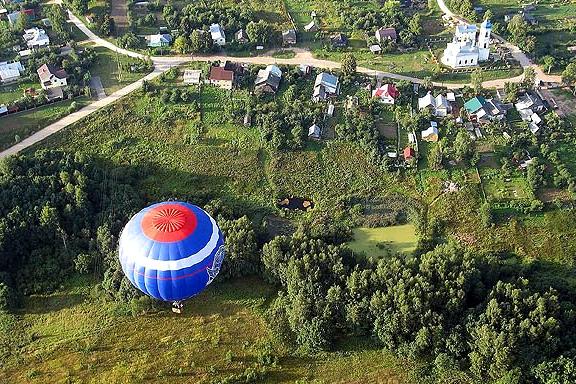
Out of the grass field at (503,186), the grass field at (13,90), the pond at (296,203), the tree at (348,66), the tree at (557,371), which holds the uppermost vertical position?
the tree at (348,66)

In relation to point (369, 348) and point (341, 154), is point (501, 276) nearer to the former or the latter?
point (369, 348)

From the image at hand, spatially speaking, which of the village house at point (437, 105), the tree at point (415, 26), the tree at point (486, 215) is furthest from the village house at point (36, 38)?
the tree at point (486, 215)

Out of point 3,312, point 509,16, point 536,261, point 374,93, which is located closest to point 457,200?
point 536,261

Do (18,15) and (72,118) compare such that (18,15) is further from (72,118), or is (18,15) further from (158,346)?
(158,346)

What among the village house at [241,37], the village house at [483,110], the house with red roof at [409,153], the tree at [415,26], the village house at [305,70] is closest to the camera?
the house with red roof at [409,153]

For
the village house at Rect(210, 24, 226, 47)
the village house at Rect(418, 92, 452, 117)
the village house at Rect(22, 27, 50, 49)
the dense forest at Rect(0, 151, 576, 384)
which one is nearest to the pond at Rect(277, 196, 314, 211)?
the dense forest at Rect(0, 151, 576, 384)

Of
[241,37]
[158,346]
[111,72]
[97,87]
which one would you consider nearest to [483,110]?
[241,37]

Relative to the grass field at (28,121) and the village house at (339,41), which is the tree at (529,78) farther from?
the grass field at (28,121)
